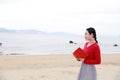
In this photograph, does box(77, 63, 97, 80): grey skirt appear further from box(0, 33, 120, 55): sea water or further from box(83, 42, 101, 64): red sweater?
box(0, 33, 120, 55): sea water

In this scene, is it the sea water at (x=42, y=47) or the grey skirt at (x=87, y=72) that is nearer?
the grey skirt at (x=87, y=72)

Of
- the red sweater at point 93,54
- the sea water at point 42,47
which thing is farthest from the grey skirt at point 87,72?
the sea water at point 42,47

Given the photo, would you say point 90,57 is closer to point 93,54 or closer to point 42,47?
point 93,54

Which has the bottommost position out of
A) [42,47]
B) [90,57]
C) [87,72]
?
[42,47]

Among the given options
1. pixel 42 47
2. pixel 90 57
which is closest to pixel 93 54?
pixel 90 57

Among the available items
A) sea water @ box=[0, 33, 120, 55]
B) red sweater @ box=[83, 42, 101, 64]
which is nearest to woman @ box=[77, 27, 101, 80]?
red sweater @ box=[83, 42, 101, 64]

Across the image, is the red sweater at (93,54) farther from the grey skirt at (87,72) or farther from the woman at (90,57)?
the grey skirt at (87,72)

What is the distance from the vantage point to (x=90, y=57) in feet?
17.7

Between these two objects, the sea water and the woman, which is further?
the sea water

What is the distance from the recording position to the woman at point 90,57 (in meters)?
5.36

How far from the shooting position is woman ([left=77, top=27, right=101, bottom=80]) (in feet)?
17.6

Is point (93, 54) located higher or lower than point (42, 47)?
higher

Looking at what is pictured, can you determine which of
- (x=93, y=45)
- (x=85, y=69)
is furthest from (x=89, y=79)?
(x=93, y=45)

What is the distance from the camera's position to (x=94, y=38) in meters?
5.45
